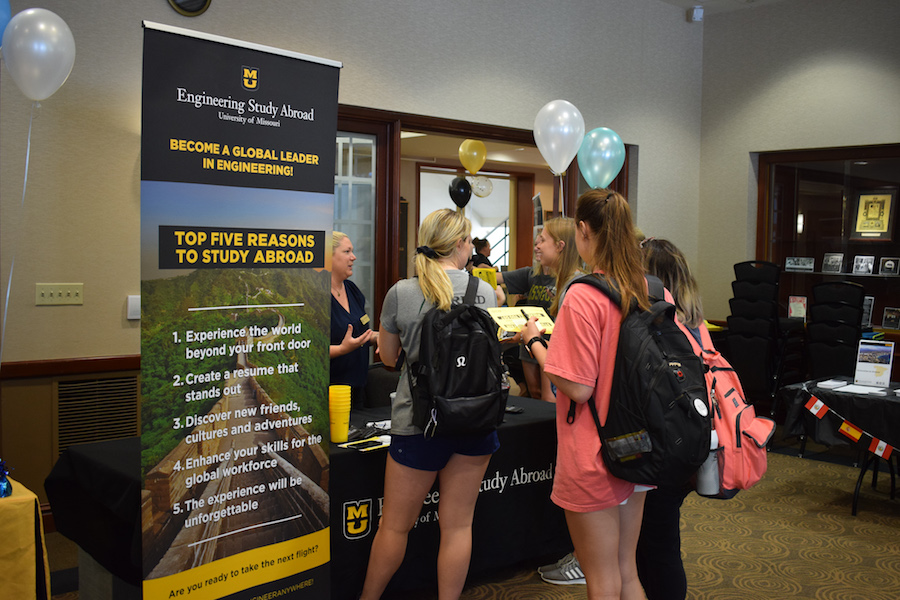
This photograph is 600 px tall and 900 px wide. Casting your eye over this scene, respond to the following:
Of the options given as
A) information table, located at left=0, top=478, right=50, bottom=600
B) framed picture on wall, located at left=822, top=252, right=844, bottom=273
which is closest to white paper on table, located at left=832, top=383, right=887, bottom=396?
framed picture on wall, located at left=822, top=252, right=844, bottom=273

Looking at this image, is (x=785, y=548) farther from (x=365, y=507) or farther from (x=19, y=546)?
(x=19, y=546)

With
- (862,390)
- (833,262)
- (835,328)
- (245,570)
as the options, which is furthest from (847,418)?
(245,570)

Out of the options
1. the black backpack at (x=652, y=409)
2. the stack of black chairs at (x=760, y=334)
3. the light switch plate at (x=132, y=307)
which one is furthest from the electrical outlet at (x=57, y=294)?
the stack of black chairs at (x=760, y=334)

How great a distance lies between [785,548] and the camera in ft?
11.2

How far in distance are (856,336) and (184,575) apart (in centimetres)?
479

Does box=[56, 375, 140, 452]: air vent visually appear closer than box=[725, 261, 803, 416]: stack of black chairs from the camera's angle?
Yes

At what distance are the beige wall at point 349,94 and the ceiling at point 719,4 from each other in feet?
0.29

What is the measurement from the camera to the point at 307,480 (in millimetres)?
2273

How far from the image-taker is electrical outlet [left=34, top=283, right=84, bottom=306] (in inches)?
138

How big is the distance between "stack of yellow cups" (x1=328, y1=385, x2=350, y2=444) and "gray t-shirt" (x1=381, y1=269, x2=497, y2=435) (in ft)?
0.88

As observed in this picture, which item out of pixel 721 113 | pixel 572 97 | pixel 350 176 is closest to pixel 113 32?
pixel 350 176

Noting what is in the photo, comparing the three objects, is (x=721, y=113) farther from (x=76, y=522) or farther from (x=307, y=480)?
(x=76, y=522)

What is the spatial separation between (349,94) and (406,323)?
2.66 metres

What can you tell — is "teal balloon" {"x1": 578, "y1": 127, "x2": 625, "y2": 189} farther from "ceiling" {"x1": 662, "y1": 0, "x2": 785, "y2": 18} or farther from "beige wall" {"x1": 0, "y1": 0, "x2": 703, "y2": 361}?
"ceiling" {"x1": 662, "y1": 0, "x2": 785, "y2": 18}
